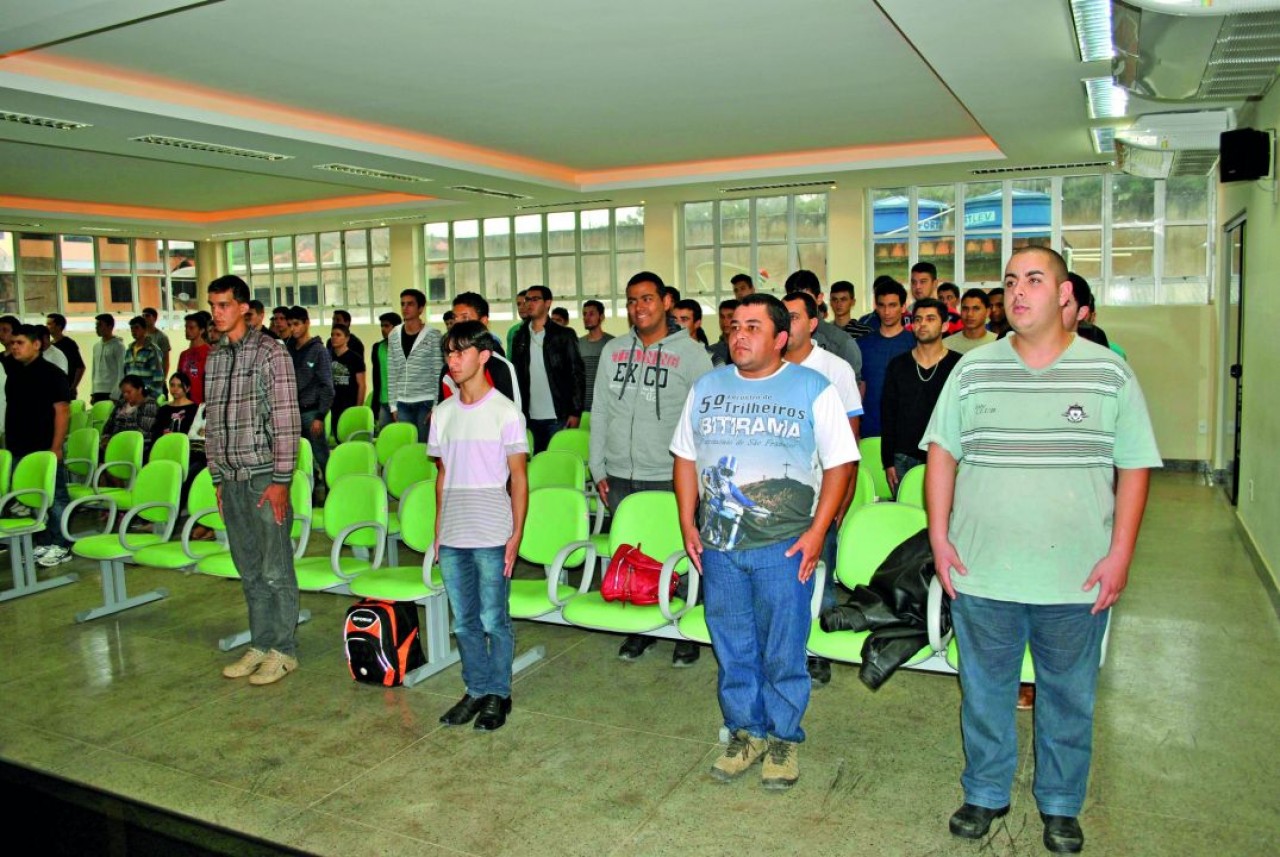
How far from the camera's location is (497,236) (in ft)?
50.1

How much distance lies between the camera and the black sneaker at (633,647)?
4.42 meters

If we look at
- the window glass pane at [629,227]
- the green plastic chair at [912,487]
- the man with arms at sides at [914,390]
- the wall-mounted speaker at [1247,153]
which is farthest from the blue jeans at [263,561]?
the window glass pane at [629,227]

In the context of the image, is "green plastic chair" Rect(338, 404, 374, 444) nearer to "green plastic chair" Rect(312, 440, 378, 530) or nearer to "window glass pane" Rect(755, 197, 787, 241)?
"green plastic chair" Rect(312, 440, 378, 530)

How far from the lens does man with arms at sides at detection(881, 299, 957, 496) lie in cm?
446

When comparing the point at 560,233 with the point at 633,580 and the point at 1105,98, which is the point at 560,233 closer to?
the point at 1105,98

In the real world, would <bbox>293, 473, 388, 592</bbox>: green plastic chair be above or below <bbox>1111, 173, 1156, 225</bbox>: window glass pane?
below

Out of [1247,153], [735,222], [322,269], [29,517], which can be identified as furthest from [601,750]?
[322,269]

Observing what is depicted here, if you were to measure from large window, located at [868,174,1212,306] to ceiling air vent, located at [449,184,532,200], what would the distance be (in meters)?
4.34

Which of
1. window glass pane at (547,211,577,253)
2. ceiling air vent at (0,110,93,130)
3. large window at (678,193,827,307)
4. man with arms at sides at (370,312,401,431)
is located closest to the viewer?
ceiling air vent at (0,110,93,130)

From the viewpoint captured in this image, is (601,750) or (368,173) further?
(368,173)

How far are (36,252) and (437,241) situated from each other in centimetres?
643

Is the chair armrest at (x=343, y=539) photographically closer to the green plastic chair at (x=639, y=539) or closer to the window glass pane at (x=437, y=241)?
the green plastic chair at (x=639, y=539)

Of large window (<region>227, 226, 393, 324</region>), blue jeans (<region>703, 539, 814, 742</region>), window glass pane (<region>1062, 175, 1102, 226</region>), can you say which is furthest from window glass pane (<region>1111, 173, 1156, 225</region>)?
large window (<region>227, 226, 393, 324</region>)

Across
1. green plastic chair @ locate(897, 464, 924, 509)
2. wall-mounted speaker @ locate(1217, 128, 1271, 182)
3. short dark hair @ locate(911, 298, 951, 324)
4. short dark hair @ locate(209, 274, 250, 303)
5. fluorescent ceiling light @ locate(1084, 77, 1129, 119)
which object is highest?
fluorescent ceiling light @ locate(1084, 77, 1129, 119)
